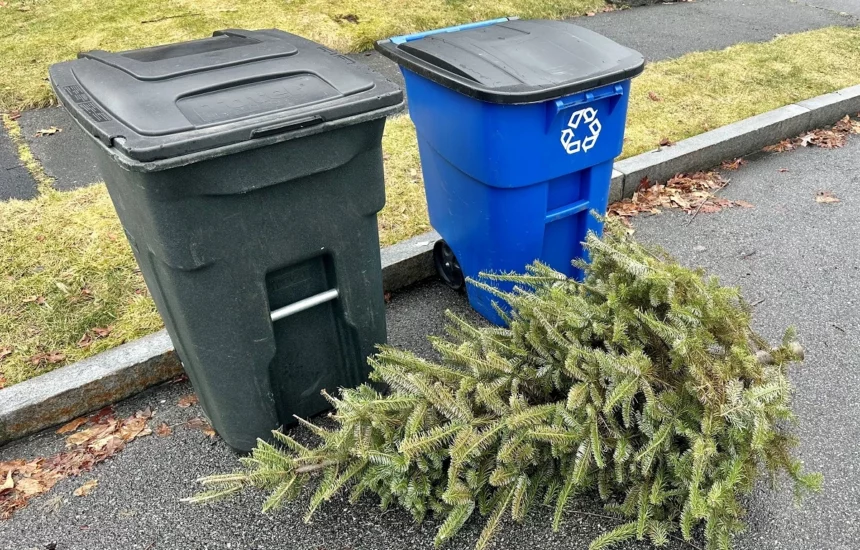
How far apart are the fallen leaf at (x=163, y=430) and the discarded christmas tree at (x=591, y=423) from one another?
459 mm

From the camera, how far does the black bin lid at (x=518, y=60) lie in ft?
7.71

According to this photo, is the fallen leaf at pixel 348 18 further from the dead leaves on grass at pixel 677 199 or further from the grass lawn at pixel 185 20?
the dead leaves on grass at pixel 677 199

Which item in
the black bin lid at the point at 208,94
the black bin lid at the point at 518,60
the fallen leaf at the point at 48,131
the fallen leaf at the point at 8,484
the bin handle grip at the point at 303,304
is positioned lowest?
the fallen leaf at the point at 8,484

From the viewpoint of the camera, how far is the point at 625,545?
211 centimetres

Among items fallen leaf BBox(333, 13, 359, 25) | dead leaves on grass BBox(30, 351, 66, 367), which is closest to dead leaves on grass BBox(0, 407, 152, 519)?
dead leaves on grass BBox(30, 351, 66, 367)

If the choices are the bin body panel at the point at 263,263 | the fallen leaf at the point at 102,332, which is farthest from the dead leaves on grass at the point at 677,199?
the fallen leaf at the point at 102,332

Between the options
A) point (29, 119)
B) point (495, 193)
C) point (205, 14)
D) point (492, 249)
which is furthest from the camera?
point (205, 14)

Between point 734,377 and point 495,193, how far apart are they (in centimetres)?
116

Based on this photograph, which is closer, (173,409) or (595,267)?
(595,267)

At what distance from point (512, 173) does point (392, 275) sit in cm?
106

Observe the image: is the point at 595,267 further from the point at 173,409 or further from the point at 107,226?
the point at 107,226

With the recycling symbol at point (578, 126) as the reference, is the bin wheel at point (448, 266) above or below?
below

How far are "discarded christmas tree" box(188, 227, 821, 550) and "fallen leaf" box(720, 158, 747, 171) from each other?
286 centimetres

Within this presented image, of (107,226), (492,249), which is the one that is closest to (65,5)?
(107,226)
